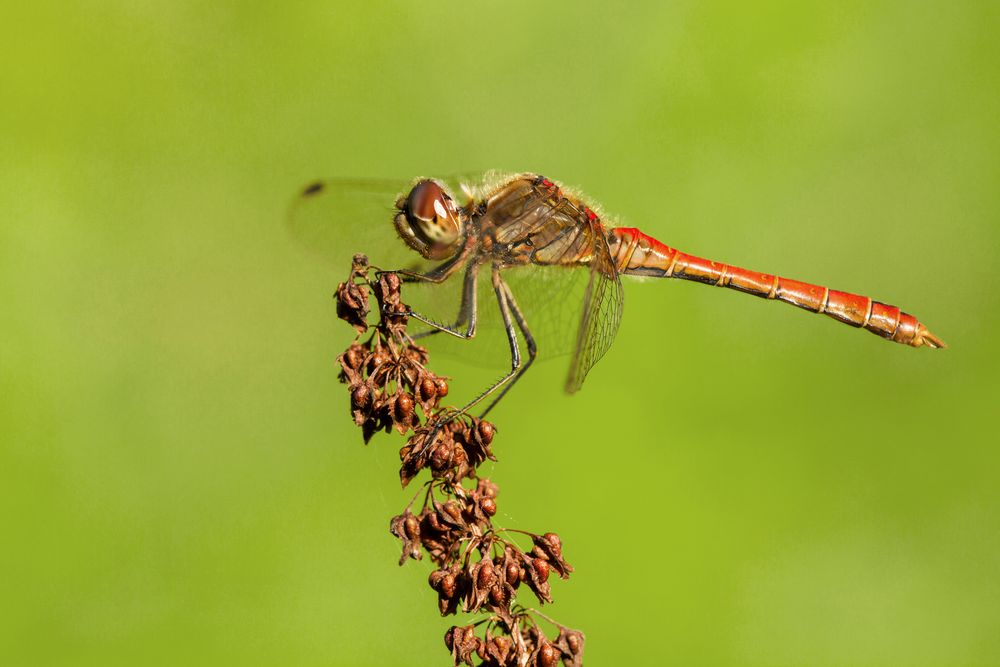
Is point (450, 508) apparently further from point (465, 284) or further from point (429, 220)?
point (465, 284)

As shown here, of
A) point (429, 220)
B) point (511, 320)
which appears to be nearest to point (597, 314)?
point (511, 320)

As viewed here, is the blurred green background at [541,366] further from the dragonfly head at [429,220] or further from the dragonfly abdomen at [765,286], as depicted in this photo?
the dragonfly head at [429,220]

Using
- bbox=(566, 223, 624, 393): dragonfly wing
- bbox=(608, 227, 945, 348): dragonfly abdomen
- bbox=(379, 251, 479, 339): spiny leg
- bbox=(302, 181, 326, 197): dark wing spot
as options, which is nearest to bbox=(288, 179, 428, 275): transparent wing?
bbox=(302, 181, 326, 197): dark wing spot

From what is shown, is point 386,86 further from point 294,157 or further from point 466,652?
point 466,652

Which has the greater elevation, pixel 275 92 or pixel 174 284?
pixel 275 92

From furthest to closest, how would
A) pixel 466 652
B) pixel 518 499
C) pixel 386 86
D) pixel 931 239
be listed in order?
pixel 386 86
pixel 931 239
pixel 518 499
pixel 466 652

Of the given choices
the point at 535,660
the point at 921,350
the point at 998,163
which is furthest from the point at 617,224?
the point at 998,163

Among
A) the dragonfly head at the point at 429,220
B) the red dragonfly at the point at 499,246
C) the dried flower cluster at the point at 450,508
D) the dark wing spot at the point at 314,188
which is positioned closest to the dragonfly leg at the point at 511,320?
the red dragonfly at the point at 499,246
